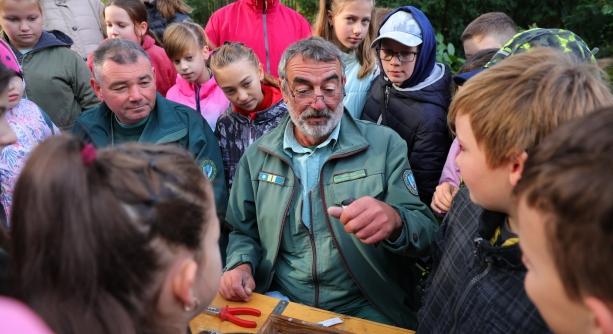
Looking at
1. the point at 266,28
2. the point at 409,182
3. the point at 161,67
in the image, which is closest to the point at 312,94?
the point at 409,182

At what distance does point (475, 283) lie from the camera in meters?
1.55

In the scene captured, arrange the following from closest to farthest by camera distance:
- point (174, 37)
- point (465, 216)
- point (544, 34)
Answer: point (465, 216) < point (544, 34) < point (174, 37)

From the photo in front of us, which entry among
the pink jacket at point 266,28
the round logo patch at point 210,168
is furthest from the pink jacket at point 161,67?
the round logo patch at point 210,168

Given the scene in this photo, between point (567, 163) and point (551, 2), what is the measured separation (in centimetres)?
699

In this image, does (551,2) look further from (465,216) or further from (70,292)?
(70,292)

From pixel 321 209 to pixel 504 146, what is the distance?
3.44 ft

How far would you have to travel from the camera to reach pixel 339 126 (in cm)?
244

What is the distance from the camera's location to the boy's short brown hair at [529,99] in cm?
135

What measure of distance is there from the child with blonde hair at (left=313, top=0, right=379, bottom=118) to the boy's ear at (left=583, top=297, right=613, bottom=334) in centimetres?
255

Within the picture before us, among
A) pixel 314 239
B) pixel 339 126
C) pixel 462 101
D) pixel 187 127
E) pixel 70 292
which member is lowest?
pixel 314 239

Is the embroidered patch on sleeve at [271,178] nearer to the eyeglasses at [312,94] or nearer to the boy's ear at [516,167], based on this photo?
the eyeglasses at [312,94]

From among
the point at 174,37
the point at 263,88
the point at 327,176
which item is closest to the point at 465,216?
the point at 327,176

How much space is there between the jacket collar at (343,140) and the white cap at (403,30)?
0.78 meters

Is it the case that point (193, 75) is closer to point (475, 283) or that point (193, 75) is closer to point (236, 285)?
point (236, 285)
